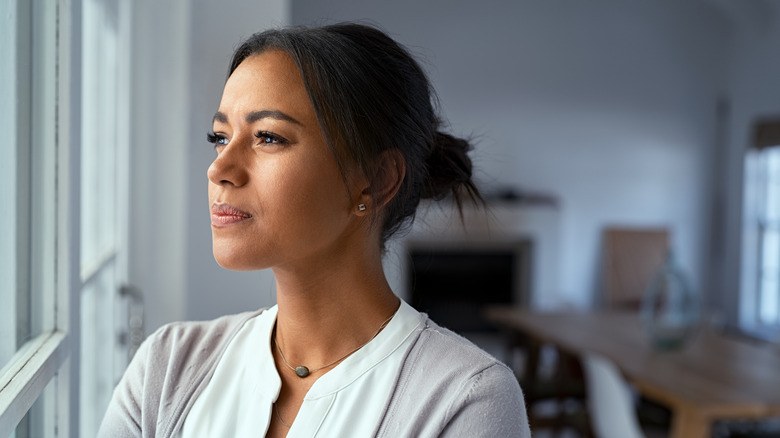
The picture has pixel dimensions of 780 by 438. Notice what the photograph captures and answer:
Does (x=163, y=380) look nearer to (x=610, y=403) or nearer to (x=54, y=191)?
(x=54, y=191)

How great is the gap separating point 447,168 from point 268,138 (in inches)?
13.0

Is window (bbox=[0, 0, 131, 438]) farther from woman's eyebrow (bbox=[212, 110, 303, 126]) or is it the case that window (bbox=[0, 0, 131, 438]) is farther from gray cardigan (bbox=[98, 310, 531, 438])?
woman's eyebrow (bbox=[212, 110, 303, 126])

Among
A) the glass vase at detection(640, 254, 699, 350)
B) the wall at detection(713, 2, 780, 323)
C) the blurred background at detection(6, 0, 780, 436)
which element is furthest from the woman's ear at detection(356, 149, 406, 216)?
the wall at detection(713, 2, 780, 323)

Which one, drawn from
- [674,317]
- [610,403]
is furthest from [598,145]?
[610,403]

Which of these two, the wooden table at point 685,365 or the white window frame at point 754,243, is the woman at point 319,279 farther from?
the white window frame at point 754,243

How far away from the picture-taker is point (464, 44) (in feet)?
19.7

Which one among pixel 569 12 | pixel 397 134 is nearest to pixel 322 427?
pixel 397 134

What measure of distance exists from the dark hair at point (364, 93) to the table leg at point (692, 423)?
1.78m

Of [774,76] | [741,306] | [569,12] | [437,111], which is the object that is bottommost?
[741,306]

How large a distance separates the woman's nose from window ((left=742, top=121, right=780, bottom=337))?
591 centimetres

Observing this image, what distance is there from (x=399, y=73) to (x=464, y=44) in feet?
16.9

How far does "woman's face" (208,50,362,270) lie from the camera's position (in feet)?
3.11

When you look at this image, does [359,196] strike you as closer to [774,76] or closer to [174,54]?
[174,54]

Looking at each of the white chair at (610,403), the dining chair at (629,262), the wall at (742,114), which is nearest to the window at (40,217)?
the white chair at (610,403)
